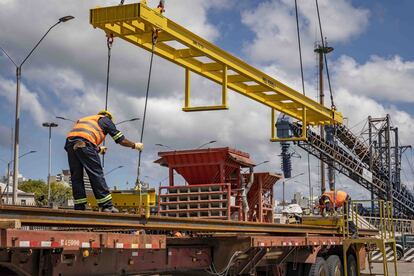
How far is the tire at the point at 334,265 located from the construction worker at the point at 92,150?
672 cm

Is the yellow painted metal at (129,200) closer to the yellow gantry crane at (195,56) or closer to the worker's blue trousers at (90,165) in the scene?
the worker's blue trousers at (90,165)

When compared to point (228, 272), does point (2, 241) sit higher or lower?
higher

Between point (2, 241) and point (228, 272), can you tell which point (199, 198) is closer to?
point (228, 272)

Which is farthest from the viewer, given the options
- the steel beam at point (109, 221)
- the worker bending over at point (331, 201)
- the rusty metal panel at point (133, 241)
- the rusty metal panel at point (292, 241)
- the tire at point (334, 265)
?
the worker bending over at point (331, 201)

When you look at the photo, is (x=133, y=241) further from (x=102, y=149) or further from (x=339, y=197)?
(x=339, y=197)

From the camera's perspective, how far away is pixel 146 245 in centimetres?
710

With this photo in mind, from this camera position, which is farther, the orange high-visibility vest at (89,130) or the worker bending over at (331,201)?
the worker bending over at (331,201)

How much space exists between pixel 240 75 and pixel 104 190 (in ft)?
20.9

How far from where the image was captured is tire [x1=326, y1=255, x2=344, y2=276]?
13.2 metres

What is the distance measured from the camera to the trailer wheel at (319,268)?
12336 mm

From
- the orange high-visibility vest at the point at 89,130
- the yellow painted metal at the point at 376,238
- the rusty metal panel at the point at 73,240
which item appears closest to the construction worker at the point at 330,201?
the yellow painted metal at the point at 376,238

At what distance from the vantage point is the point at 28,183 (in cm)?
9469

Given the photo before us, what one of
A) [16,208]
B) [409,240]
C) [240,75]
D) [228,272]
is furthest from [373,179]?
[16,208]

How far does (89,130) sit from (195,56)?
441cm
